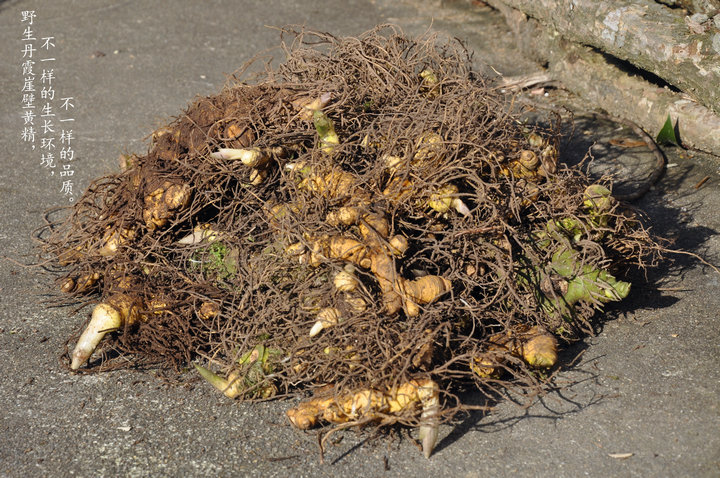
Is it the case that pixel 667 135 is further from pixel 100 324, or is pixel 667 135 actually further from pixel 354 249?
pixel 100 324

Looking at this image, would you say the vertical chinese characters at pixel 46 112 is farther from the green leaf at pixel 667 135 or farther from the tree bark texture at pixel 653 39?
the green leaf at pixel 667 135

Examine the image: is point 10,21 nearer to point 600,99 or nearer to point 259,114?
point 259,114

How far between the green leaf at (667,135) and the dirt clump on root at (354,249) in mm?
1192

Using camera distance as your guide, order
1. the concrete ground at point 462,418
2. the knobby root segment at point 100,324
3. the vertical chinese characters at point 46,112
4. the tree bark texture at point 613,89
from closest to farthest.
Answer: the concrete ground at point 462,418
the knobby root segment at point 100,324
the tree bark texture at point 613,89
the vertical chinese characters at point 46,112

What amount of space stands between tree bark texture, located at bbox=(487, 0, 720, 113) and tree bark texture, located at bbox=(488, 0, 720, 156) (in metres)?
0.23

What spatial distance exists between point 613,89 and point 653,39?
659 millimetres

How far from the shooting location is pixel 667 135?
164 inches

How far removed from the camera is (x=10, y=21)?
6.63 metres

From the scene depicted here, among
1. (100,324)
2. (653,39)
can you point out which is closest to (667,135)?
(653,39)

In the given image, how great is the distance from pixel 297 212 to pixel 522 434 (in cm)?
120

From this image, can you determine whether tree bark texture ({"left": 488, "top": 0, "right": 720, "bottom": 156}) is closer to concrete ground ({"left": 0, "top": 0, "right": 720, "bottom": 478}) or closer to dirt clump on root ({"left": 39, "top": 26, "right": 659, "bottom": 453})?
concrete ground ({"left": 0, "top": 0, "right": 720, "bottom": 478})

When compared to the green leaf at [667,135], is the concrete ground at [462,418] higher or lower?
lower

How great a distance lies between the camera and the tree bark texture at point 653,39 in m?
3.74

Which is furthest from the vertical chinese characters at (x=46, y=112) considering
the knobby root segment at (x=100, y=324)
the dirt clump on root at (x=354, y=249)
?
the knobby root segment at (x=100, y=324)
